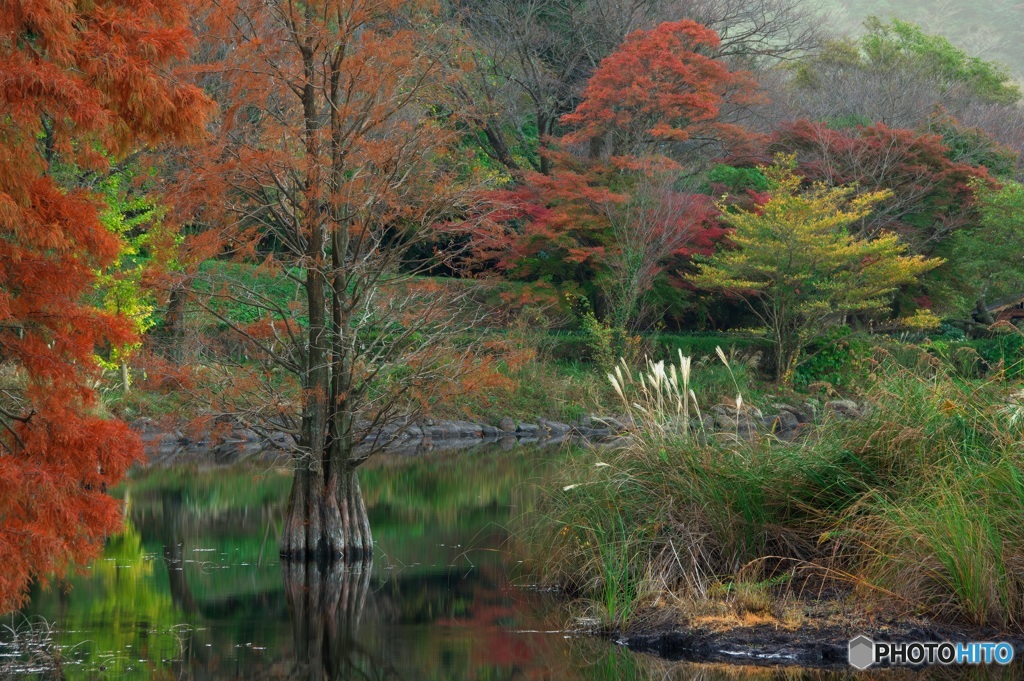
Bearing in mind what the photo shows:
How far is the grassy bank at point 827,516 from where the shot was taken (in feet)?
23.5

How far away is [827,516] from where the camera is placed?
7848mm

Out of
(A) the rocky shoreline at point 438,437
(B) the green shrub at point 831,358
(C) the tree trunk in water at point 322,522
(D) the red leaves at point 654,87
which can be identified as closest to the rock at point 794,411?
(A) the rocky shoreline at point 438,437

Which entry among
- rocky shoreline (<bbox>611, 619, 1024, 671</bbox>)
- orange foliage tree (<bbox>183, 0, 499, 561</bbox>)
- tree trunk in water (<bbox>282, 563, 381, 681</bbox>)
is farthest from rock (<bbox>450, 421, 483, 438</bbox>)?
rocky shoreline (<bbox>611, 619, 1024, 671</bbox>)

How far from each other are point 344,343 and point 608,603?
12.9 ft

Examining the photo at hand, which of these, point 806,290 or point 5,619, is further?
point 806,290

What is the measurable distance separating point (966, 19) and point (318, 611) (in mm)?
90901

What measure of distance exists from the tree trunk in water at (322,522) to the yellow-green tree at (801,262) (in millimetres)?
14392

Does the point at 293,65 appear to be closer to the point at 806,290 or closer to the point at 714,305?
the point at 806,290

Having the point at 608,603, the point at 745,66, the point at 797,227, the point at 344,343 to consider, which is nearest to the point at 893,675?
the point at 608,603

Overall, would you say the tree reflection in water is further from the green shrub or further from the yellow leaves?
the yellow leaves

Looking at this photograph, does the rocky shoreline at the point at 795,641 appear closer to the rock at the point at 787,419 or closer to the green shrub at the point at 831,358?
the rock at the point at 787,419

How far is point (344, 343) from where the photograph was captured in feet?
35.1

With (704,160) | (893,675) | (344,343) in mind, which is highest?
(704,160)

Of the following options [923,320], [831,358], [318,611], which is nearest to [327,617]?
[318,611]
